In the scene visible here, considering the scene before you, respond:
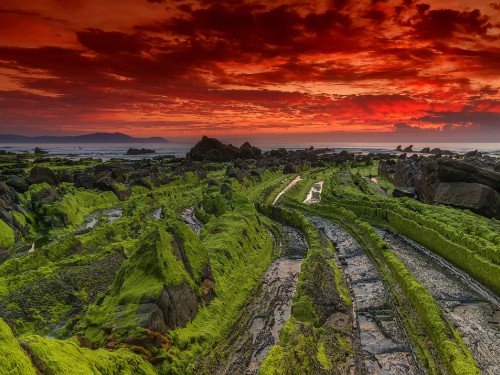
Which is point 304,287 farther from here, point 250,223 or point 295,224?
point 295,224

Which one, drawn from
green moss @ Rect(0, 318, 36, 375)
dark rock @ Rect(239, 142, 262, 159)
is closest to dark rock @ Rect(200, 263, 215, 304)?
green moss @ Rect(0, 318, 36, 375)

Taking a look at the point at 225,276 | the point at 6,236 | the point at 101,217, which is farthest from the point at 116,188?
the point at 225,276

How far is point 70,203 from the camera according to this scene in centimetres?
3962

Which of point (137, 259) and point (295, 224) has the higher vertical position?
point (137, 259)

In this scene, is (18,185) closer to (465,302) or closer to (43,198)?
(43,198)

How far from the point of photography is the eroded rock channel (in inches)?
518

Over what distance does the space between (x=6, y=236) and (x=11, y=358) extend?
24456 mm

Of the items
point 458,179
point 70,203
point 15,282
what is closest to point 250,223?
point 15,282

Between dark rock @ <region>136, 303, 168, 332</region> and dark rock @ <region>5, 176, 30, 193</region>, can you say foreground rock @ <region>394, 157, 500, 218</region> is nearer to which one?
dark rock @ <region>136, 303, 168, 332</region>

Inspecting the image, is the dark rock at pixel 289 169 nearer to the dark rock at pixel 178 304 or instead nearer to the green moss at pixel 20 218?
the green moss at pixel 20 218

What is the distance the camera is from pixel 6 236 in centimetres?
2709

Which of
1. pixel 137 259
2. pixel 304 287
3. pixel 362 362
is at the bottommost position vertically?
pixel 362 362

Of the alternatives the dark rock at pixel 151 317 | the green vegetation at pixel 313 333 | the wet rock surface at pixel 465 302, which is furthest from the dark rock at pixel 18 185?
the wet rock surface at pixel 465 302

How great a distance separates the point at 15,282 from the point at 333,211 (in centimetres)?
3311
